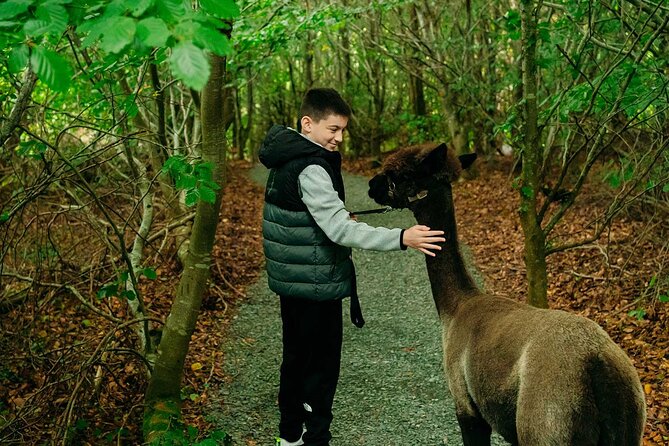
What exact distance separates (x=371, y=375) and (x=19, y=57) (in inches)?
193

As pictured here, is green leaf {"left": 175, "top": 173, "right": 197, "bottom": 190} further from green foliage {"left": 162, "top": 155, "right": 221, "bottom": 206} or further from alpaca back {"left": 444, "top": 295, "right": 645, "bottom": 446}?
alpaca back {"left": 444, "top": 295, "right": 645, "bottom": 446}

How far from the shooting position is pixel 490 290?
8805 mm

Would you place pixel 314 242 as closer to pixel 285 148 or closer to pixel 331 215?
pixel 331 215

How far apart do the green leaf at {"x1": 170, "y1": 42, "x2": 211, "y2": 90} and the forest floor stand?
10.7 ft

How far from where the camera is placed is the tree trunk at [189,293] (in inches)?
167

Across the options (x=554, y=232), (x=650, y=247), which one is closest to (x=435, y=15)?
(x=554, y=232)

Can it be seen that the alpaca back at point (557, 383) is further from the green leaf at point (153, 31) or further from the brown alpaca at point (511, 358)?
the green leaf at point (153, 31)

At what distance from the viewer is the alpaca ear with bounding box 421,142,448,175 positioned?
3845 mm

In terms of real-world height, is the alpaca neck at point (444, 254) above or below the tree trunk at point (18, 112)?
below

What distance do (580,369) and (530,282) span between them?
2825 mm

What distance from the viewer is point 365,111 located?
78.9 ft

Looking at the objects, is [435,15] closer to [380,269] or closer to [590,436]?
[380,269]

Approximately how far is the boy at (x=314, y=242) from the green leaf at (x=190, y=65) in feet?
7.19

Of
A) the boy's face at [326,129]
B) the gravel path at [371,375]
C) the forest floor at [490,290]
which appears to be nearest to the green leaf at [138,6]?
the boy's face at [326,129]
